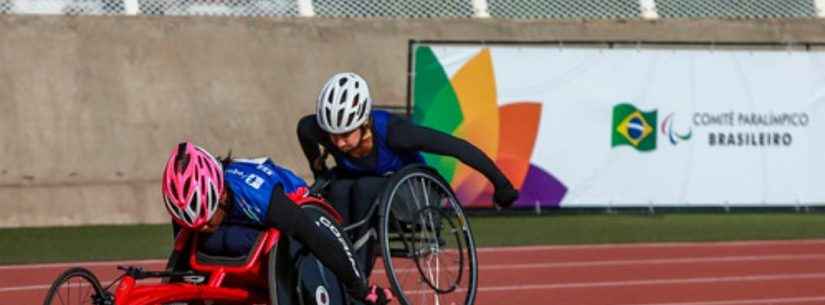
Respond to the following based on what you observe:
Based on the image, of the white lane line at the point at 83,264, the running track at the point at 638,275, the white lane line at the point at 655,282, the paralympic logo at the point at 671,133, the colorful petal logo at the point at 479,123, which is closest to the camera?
the running track at the point at 638,275

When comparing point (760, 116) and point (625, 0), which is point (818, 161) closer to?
point (760, 116)

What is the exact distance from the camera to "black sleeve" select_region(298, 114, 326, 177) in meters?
7.97

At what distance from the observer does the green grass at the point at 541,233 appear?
13.4 meters

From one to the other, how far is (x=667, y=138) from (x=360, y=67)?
304 cm

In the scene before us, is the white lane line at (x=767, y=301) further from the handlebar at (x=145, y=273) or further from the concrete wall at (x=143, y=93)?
the concrete wall at (x=143, y=93)

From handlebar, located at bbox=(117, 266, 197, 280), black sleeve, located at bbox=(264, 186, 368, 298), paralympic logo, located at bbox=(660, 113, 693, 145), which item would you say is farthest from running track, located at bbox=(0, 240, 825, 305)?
handlebar, located at bbox=(117, 266, 197, 280)

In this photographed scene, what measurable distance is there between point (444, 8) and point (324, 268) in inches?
432

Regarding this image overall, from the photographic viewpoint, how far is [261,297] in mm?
7066

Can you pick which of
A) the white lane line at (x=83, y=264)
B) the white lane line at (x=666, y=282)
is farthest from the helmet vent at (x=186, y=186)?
the white lane line at (x=83, y=264)

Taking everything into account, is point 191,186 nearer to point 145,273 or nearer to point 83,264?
point 145,273

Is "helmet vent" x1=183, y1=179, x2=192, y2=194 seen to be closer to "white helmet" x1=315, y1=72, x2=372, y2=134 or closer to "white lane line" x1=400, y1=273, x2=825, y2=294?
"white helmet" x1=315, y1=72, x2=372, y2=134

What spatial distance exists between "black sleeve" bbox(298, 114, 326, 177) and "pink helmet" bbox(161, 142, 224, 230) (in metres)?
1.31

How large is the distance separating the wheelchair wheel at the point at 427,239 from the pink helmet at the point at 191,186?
90 cm

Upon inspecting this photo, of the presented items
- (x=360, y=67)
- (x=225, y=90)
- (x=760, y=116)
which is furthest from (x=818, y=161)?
(x=225, y=90)
